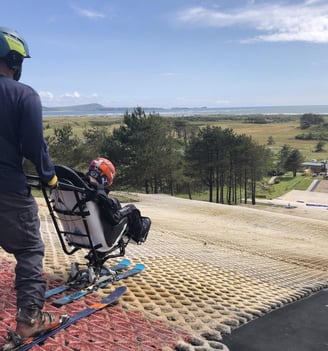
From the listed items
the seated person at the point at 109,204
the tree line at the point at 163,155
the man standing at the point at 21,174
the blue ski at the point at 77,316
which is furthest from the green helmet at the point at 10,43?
the tree line at the point at 163,155

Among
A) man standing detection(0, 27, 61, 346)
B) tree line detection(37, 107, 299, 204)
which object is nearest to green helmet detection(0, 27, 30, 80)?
man standing detection(0, 27, 61, 346)

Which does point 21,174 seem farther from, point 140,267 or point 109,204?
point 140,267

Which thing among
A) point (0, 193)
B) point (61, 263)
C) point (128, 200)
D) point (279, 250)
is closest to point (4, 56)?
point (0, 193)

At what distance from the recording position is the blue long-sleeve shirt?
125 inches

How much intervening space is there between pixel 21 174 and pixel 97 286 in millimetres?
1923

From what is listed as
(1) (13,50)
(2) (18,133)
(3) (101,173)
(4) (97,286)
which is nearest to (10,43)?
(1) (13,50)

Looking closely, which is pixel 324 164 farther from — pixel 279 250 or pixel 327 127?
pixel 327 127

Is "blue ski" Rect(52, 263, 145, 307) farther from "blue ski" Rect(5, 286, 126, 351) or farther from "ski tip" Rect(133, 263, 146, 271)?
"blue ski" Rect(5, 286, 126, 351)

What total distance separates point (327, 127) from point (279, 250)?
194 metres

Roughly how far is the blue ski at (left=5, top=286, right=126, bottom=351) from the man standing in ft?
0.20

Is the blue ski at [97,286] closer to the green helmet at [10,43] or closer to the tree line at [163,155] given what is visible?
the green helmet at [10,43]

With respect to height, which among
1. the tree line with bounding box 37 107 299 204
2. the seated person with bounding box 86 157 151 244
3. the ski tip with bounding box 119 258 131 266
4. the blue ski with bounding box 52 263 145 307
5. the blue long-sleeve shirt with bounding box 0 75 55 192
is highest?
the blue long-sleeve shirt with bounding box 0 75 55 192

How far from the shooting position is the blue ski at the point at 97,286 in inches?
169

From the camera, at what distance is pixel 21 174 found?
3344 mm
